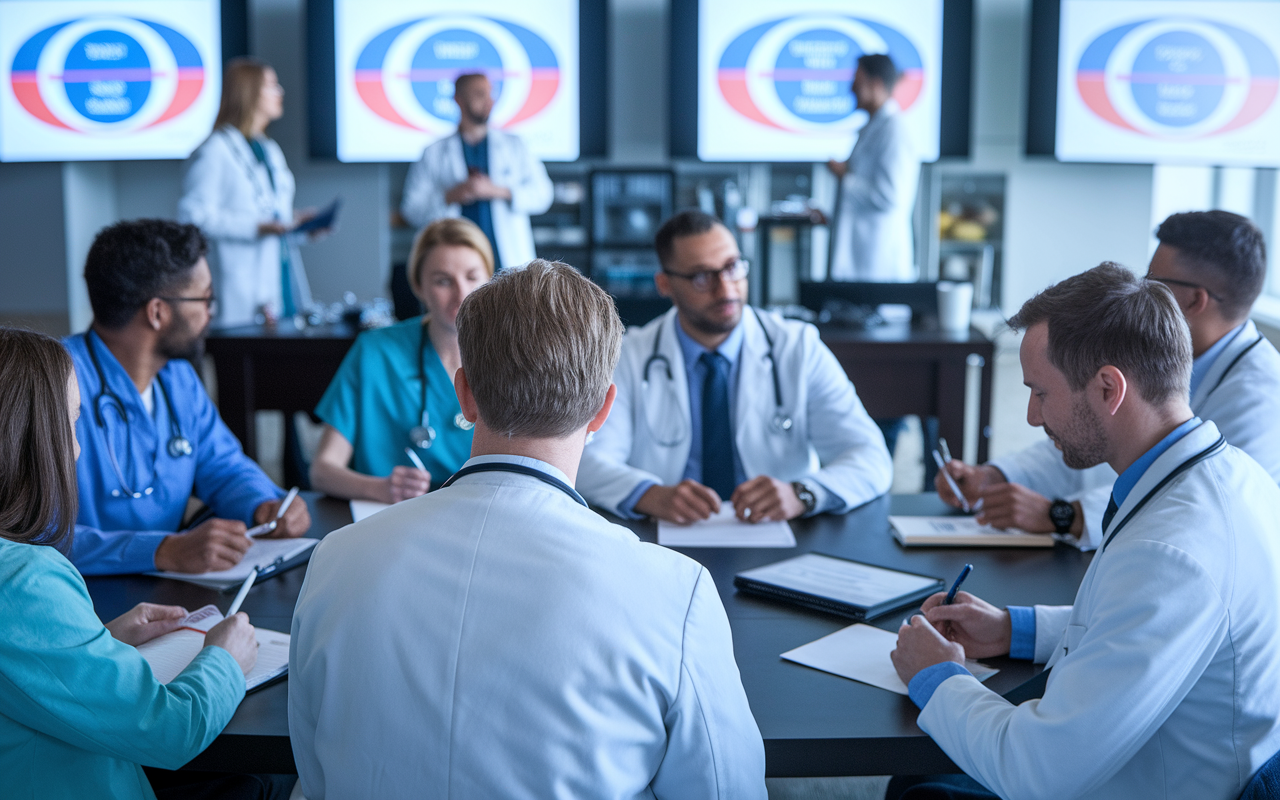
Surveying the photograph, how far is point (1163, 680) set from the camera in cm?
101

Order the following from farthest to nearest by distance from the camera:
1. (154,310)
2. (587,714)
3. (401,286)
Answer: (401,286) < (154,310) < (587,714)

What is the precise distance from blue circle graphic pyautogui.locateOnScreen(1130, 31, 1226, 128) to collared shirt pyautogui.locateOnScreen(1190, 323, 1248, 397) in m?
5.08

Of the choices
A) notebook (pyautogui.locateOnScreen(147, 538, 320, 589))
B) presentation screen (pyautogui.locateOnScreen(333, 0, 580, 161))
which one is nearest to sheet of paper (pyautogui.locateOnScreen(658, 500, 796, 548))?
notebook (pyautogui.locateOnScreen(147, 538, 320, 589))

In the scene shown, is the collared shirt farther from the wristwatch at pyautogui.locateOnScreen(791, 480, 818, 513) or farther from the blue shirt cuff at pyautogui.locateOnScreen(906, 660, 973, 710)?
the blue shirt cuff at pyautogui.locateOnScreen(906, 660, 973, 710)

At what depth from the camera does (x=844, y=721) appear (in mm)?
1138

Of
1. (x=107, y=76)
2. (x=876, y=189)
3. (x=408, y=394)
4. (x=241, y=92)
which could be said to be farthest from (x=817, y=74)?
(x=408, y=394)

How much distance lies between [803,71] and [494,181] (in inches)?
101

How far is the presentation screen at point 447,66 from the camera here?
6.43 m

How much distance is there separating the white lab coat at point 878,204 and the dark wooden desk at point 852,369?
4.68 feet

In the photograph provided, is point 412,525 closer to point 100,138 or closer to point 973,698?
point 973,698

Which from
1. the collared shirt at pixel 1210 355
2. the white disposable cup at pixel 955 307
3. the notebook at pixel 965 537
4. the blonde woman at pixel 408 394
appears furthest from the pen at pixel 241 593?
the white disposable cup at pixel 955 307

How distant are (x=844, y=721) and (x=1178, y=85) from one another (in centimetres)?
629

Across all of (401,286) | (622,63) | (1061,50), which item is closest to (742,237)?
(622,63)

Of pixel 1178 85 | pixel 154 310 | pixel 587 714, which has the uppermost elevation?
pixel 1178 85
